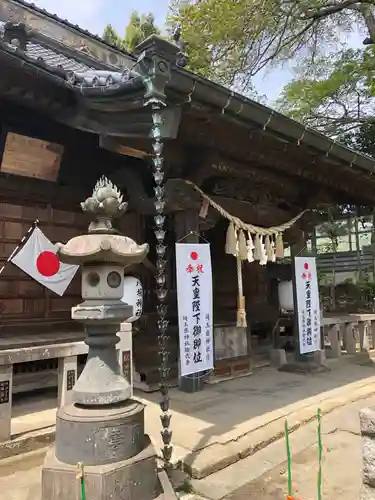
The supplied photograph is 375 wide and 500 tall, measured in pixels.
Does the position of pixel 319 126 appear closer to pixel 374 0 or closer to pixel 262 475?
pixel 374 0

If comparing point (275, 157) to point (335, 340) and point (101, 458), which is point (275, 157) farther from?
point (101, 458)

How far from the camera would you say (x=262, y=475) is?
4.01 m

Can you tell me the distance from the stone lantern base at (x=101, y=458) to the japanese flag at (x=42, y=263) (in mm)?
3164

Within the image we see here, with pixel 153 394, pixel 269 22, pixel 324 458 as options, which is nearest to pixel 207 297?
pixel 153 394

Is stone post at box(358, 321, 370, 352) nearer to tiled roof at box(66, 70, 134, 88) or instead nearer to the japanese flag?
the japanese flag

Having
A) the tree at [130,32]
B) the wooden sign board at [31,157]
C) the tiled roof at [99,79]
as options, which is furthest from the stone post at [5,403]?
the tree at [130,32]

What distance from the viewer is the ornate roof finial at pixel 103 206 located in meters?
3.43

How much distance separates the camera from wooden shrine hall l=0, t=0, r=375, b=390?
456cm

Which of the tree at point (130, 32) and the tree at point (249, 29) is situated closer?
the tree at point (249, 29)

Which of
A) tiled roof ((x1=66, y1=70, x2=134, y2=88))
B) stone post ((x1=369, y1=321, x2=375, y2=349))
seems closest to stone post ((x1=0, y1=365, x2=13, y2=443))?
tiled roof ((x1=66, y1=70, x2=134, y2=88))

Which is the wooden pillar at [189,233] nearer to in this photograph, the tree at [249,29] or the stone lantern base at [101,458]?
the stone lantern base at [101,458]

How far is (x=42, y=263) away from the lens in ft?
20.2

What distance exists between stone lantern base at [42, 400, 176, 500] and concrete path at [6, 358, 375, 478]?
37.2 inches

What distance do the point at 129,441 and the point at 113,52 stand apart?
10.3 meters
